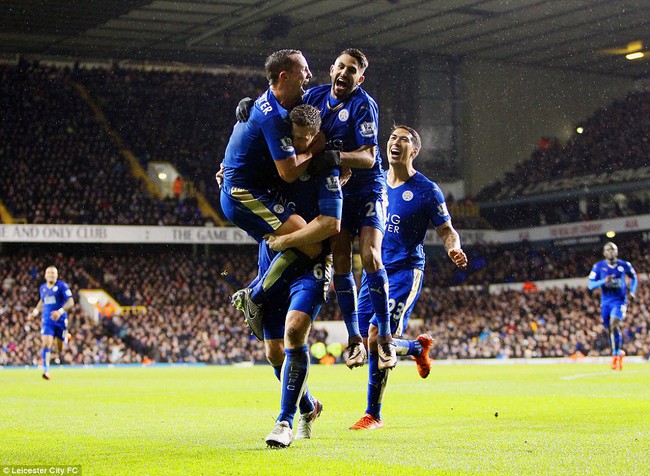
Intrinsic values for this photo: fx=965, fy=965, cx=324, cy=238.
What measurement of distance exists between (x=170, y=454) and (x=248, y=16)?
106 ft

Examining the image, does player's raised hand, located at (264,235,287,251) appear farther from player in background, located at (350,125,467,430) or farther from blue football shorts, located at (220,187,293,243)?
player in background, located at (350,125,467,430)

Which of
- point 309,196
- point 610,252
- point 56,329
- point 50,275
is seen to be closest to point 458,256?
point 309,196

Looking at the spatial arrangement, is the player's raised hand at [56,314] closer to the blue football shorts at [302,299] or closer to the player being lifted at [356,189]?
the player being lifted at [356,189]

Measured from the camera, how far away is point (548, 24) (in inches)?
1494

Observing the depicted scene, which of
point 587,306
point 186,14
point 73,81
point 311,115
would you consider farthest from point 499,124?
point 311,115

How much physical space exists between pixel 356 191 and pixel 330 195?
99cm

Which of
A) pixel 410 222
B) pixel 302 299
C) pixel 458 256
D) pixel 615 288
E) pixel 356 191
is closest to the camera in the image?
pixel 302 299

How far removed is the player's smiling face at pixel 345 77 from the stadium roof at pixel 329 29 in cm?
2813

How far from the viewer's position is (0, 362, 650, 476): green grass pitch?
5406 mm

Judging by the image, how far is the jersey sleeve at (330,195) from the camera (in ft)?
21.2

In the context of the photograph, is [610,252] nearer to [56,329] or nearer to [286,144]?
[56,329]

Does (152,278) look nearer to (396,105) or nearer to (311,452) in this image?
(396,105)

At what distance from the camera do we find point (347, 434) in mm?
7293

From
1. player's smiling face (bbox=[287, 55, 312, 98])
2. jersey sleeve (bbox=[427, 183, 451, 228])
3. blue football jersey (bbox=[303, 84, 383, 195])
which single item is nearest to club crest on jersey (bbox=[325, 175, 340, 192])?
player's smiling face (bbox=[287, 55, 312, 98])
